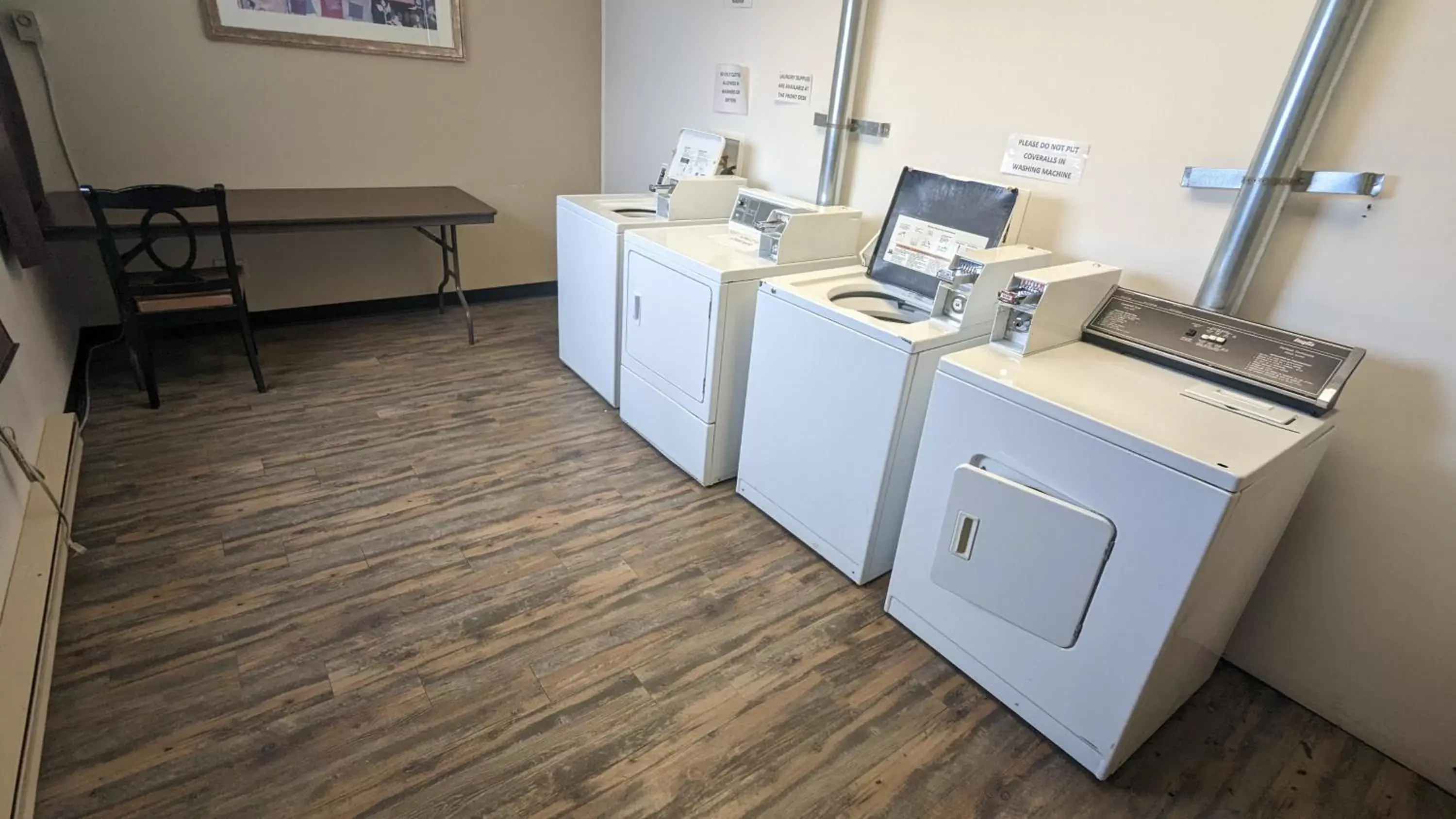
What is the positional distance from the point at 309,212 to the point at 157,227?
1.86 feet

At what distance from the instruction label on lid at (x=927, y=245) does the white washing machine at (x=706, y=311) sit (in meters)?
0.32

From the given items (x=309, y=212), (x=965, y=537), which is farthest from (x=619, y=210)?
(x=965, y=537)

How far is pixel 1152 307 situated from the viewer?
1.89 m

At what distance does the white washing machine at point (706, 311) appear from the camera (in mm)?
2426

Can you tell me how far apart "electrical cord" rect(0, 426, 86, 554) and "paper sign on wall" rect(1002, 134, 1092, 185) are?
3.01 metres

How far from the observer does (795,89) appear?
2988 millimetres

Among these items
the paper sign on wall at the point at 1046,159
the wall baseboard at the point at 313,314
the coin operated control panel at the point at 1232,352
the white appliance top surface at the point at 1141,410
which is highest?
the paper sign on wall at the point at 1046,159

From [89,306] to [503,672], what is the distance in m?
3.03

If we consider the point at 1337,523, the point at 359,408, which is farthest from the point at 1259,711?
the point at 359,408

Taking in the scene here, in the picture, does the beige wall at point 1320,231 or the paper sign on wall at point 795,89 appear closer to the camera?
the beige wall at point 1320,231

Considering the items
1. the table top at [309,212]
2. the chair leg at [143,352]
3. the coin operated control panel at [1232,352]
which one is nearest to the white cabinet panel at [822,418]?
the coin operated control panel at [1232,352]

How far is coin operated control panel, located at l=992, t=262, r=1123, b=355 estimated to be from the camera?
5.76 feet

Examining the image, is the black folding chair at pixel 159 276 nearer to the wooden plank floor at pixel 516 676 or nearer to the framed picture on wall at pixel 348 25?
the wooden plank floor at pixel 516 676

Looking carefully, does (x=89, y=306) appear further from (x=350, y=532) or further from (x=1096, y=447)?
(x=1096, y=447)
